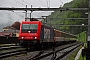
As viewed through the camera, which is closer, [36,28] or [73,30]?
[36,28]

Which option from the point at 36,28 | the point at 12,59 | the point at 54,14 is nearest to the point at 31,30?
the point at 36,28

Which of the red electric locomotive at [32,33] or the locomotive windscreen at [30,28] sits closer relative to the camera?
the red electric locomotive at [32,33]

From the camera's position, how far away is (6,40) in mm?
31609

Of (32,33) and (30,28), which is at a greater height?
(30,28)

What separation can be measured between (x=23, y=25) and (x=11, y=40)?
36.0 ft

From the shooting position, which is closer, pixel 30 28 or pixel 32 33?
pixel 32 33

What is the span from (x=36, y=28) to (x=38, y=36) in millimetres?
989

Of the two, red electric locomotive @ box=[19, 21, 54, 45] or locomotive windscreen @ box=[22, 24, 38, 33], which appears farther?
locomotive windscreen @ box=[22, 24, 38, 33]

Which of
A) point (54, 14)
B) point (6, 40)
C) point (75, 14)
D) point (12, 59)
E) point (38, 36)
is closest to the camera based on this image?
point (12, 59)

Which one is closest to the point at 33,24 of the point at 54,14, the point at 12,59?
the point at 12,59

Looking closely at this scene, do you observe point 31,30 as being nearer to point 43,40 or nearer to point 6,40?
point 43,40

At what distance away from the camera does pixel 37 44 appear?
22.7 metres

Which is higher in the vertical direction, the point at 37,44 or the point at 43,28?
the point at 43,28

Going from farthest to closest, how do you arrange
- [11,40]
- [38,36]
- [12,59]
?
1. [11,40]
2. [38,36]
3. [12,59]
